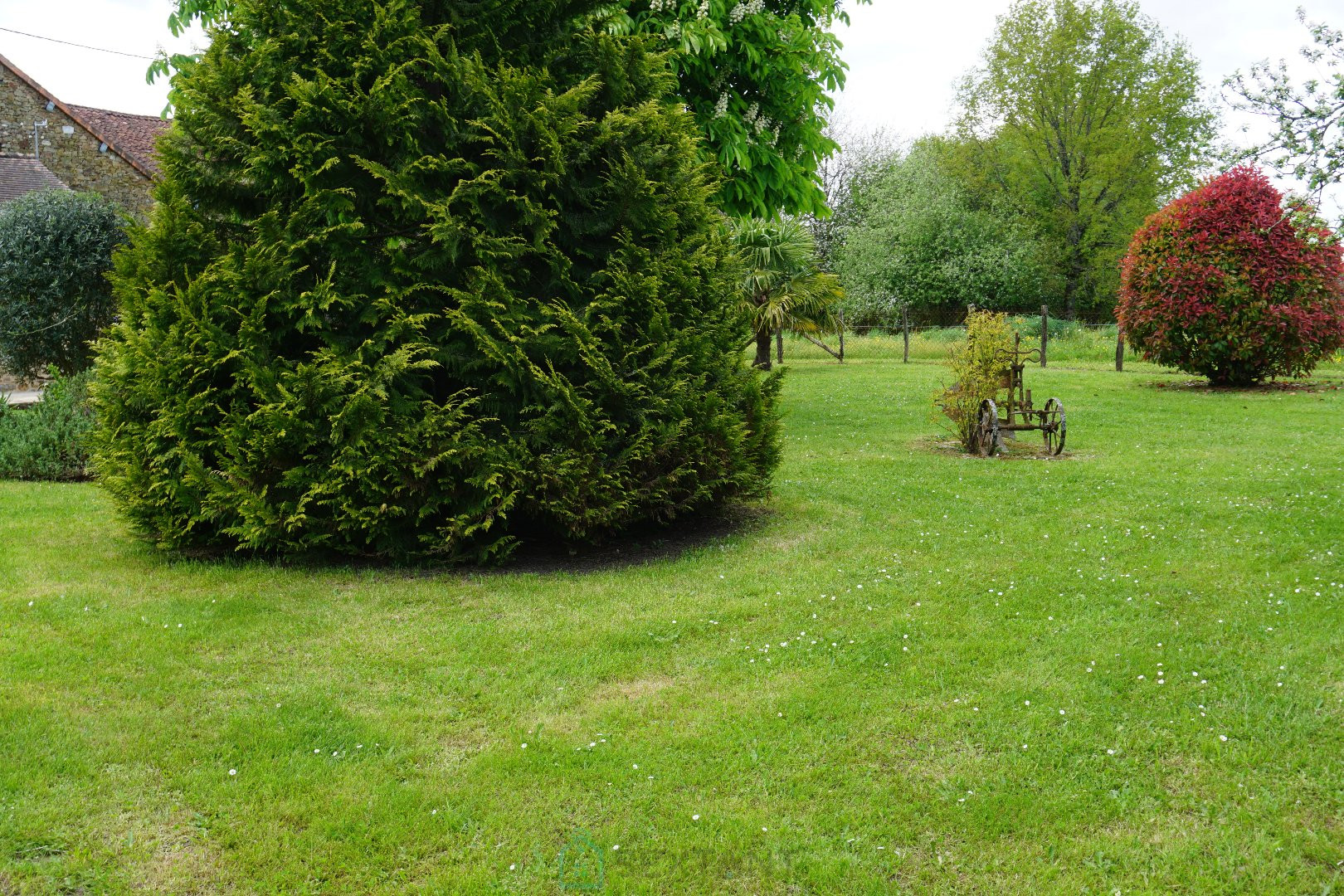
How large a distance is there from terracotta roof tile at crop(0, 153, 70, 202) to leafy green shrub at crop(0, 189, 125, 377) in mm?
7856

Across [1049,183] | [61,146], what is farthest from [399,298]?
[1049,183]

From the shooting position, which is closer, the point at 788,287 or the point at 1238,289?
the point at 1238,289

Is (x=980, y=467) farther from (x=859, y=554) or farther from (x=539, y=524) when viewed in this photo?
(x=539, y=524)

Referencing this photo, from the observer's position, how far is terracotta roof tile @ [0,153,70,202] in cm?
2102

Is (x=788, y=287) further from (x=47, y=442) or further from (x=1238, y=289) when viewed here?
(x=47, y=442)

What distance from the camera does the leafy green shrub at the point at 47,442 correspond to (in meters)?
10.2

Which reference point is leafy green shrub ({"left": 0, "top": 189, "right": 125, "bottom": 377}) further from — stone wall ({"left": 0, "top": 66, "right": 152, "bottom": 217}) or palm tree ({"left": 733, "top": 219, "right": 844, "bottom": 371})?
palm tree ({"left": 733, "top": 219, "right": 844, "bottom": 371})

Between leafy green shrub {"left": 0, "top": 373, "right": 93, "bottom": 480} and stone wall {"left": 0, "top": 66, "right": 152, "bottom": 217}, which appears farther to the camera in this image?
stone wall {"left": 0, "top": 66, "right": 152, "bottom": 217}

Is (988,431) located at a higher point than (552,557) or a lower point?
higher

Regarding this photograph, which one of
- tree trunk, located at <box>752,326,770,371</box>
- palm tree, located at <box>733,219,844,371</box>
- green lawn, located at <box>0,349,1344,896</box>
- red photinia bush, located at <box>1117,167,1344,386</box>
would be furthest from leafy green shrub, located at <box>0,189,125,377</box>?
red photinia bush, located at <box>1117,167,1344,386</box>

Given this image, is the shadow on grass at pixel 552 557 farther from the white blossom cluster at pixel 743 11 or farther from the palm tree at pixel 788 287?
the palm tree at pixel 788 287

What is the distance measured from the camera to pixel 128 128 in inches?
1223

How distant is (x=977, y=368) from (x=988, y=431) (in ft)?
2.50

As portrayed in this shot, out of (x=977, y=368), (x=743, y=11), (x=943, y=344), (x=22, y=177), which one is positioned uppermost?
(x=22, y=177)
